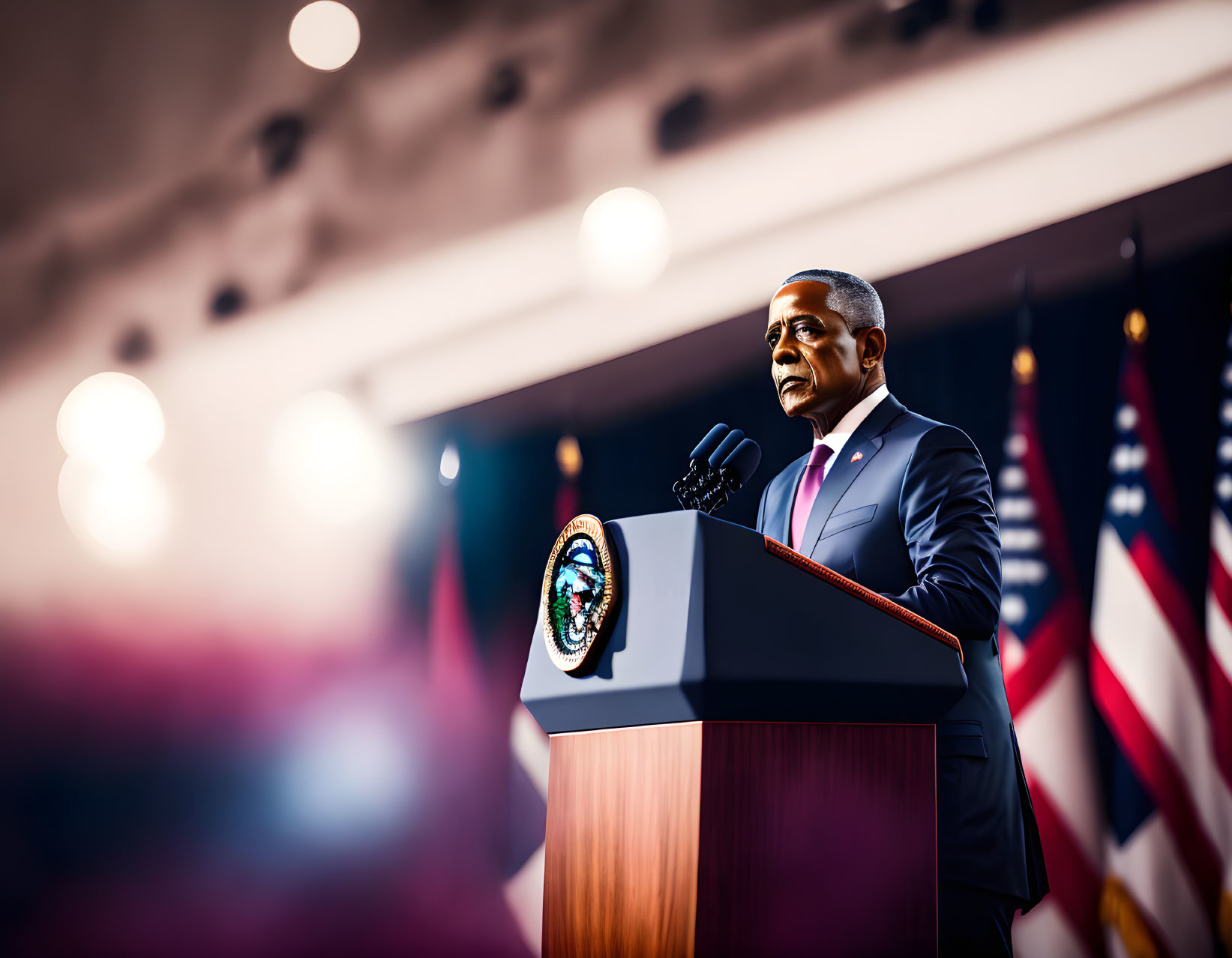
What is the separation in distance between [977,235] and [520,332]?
1471mm

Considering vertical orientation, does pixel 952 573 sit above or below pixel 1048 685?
above

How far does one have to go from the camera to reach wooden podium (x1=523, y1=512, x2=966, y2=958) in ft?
3.30

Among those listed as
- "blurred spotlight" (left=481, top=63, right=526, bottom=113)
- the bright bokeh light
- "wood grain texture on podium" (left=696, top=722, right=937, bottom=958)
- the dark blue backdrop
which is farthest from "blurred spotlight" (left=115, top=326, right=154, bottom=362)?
"wood grain texture on podium" (left=696, top=722, right=937, bottom=958)

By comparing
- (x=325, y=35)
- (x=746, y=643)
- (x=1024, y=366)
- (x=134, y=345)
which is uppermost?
(x=325, y=35)

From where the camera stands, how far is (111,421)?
3.26m

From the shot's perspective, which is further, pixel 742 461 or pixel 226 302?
pixel 226 302

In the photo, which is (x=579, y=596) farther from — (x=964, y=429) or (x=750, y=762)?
(x=964, y=429)

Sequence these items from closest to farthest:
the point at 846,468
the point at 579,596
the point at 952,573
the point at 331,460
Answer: the point at 579,596 < the point at 952,573 < the point at 846,468 < the point at 331,460

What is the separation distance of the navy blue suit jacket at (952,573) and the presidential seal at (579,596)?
0.36 m

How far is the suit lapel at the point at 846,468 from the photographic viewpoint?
157 centimetres

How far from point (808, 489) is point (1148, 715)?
173 centimetres

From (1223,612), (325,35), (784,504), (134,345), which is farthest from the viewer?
(325,35)

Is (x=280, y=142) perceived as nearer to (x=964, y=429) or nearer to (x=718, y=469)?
(x=964, y=429)

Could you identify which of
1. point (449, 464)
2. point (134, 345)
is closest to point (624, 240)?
point (449, 464)
